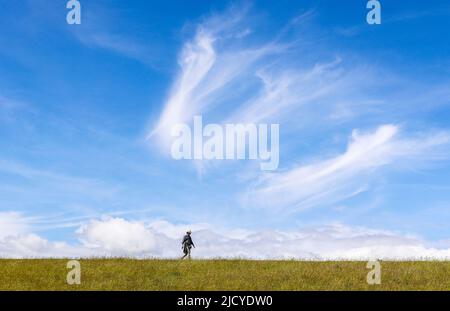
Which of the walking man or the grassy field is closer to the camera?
the grassy field

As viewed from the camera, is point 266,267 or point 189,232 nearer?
point 266,267

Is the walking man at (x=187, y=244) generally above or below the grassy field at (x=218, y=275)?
above

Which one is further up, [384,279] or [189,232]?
[189,232]

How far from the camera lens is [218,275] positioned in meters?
29.1

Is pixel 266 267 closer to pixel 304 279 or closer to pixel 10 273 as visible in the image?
pixel 304 279

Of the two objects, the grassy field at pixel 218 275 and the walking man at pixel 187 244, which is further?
the walking man at pixel 187 244

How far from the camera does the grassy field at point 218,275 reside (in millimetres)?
27594

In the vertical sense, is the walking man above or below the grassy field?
above

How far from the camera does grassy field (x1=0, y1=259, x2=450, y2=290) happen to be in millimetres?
27594

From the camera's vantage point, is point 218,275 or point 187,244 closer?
point 218,275

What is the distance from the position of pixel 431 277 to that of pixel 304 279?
6126 mm
